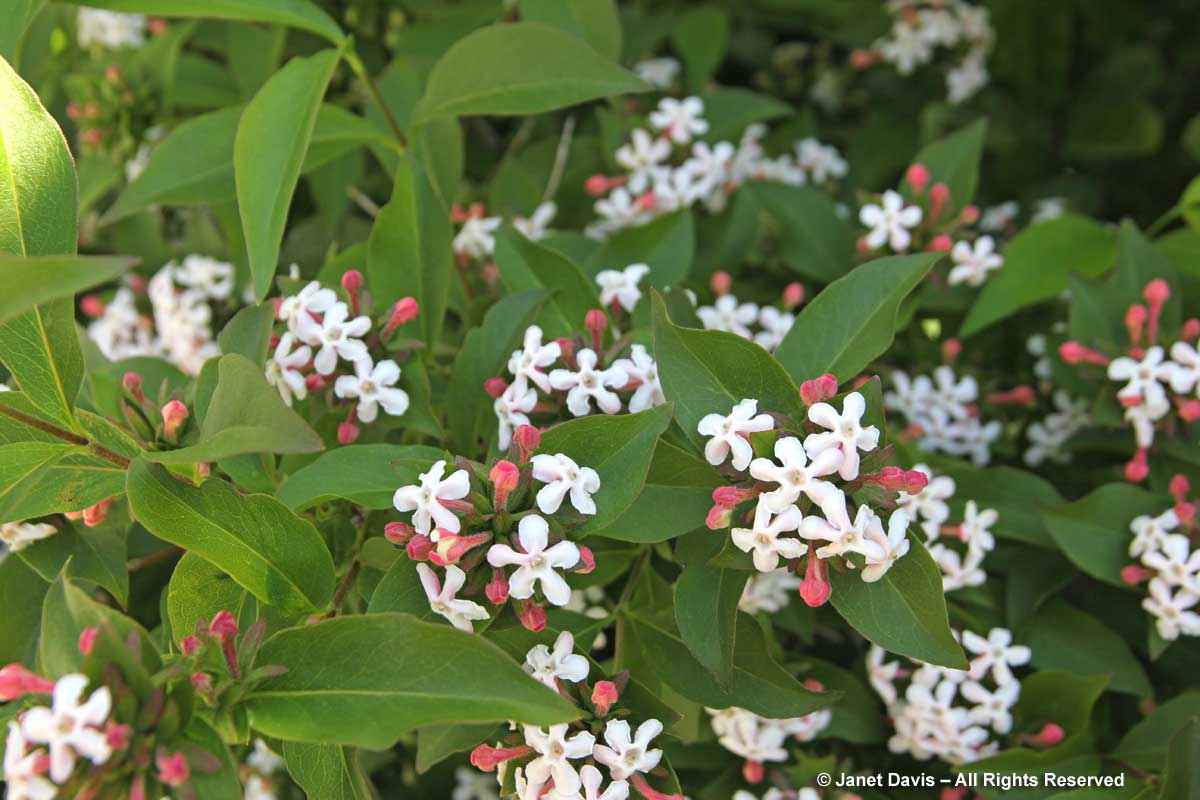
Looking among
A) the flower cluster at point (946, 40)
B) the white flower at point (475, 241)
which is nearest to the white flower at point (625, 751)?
the white flower at point (475, 241)

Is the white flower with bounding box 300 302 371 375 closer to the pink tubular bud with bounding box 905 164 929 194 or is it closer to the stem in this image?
the stem

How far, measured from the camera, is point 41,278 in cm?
101

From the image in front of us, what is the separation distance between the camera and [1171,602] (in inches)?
64.1

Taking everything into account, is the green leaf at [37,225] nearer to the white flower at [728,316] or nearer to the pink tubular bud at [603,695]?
the pink tubular bud at [603,695]

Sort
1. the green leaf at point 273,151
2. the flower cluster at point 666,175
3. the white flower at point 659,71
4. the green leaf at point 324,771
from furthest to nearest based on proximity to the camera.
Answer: the white flower at point 659,71 → the flower cluster at point 666,175 → the green leaf at point 273,151 → the green leaf at point 324,771

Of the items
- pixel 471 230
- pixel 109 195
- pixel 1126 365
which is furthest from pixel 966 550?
pixel 109 195

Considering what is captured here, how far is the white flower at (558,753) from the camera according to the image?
1.25 meters

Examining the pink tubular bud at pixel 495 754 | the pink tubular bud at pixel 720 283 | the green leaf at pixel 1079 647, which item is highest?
the pink tubular bud at pixel 720 283

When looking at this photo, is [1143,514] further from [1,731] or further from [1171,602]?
[1,731]

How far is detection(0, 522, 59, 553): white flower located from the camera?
4.83ft

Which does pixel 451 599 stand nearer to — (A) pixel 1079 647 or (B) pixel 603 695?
(B) pixel 603 695

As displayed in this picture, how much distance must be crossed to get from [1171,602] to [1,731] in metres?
1.66

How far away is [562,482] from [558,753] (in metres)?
0.34

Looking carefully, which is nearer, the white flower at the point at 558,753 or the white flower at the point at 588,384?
the white flower at the point at 558,753
